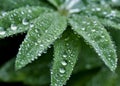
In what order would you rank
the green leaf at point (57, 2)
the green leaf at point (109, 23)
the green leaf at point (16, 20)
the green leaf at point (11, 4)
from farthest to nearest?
1. the green leaf at point (57, 2)
2. the green leaf at point (11, 4)
3. the green leaf at point (109, 23)
4. the green leaf at point (16, 20)

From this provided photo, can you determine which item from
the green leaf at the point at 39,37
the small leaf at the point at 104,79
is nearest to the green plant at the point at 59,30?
the green leaf at the point at 39,37

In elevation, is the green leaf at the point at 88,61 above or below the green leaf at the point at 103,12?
below

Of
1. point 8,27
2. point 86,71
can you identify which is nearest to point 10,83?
point 86,71

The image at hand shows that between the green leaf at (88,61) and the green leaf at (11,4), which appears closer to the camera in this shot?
the green leaf at (11,4)

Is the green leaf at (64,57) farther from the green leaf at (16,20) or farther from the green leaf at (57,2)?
the green leaf at (57,2)

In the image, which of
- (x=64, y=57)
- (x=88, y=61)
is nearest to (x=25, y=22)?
(x=64, y=57)

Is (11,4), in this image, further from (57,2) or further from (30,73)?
(30,73)

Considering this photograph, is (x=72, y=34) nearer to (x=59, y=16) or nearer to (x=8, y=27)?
(x=59, y=16)
